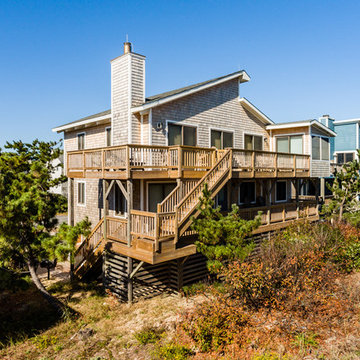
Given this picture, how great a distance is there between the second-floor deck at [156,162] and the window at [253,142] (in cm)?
357

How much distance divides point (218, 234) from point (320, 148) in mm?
12863

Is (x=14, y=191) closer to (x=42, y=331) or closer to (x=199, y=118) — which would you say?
(x=42, y=331)

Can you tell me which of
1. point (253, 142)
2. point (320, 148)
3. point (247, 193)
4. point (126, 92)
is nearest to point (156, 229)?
point (126, 92)

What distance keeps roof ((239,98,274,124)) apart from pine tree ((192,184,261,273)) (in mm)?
9685

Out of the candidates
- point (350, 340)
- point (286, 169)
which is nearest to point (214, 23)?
point (286, 169)

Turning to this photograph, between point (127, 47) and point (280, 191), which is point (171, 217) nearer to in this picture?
point (127, 47)

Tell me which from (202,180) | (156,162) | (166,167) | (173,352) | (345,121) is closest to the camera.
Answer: (173,352)

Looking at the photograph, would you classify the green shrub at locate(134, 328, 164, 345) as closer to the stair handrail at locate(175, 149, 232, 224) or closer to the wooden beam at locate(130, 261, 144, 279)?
the wooden beam at locate(130, 261, 144, 279)

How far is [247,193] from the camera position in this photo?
2052cm

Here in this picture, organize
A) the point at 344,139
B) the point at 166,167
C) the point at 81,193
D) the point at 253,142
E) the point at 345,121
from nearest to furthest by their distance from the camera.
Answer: the point at 166,167, the point at 81,193, the point at 253,142, the point at 345,121, the point at 344,139

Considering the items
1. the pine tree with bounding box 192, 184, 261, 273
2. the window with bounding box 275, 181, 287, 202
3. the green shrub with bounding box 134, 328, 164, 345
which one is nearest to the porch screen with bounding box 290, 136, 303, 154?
the window with bounding box 275, 181, 287, 202

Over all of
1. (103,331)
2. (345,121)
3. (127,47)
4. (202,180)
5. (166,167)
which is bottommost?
(103,331)

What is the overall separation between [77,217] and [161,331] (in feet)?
37.9

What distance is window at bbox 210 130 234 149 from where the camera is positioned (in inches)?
734
